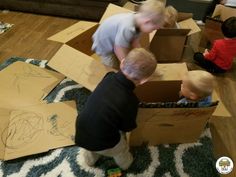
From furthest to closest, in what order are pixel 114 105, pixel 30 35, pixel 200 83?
1. pixel 30 35
2. pixel 200 83
3. pixel 114 105

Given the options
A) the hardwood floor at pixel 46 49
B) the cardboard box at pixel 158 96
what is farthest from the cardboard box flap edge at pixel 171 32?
the cardboard box at pixel 158 96

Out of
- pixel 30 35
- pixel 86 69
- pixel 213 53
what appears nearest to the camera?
pixel 86 69

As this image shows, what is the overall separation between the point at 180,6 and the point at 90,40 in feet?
4.24

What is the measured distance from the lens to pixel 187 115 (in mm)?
1229

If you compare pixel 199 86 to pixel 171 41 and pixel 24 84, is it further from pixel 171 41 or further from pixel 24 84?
pixel 24 84

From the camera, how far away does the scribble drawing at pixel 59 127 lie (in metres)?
1.41

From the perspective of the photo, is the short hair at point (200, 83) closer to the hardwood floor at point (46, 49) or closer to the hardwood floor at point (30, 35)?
the hardwood floor at point (46, 49)

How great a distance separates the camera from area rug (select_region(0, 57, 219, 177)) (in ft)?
4.20

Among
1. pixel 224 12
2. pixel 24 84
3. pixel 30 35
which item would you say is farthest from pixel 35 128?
pixel 224 12

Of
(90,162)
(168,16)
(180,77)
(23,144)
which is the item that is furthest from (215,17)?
(23,144)

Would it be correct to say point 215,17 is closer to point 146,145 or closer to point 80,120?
point 146,145

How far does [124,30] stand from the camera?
53.2 inches

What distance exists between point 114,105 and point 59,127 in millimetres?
547

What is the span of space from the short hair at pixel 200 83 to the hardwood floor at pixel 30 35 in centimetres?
119
